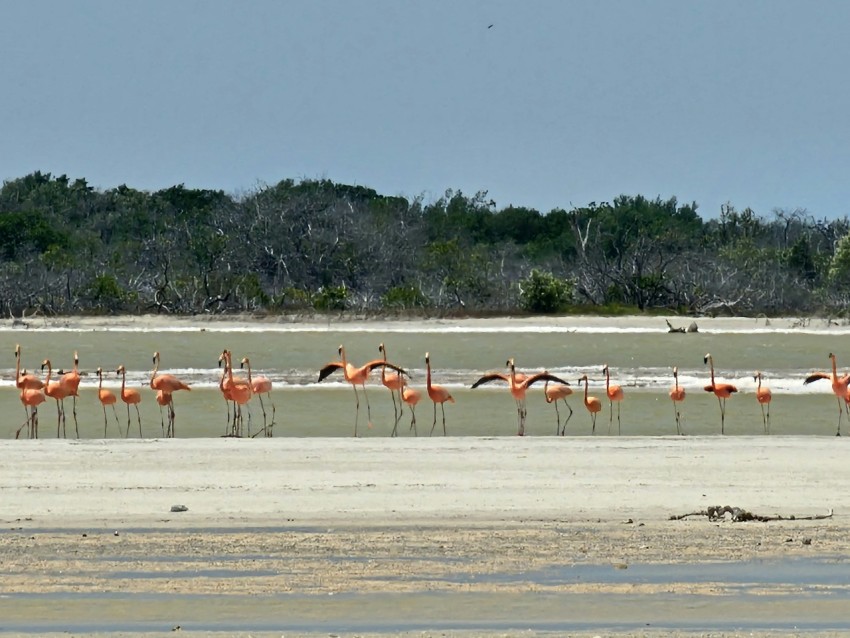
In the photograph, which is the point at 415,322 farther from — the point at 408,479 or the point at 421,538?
the point at 421,538

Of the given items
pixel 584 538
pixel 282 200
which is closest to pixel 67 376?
pixel 584 538

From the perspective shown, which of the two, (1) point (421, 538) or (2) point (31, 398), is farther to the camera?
(2) point (31, 398)

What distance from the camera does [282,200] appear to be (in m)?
57.5

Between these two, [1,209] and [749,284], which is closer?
[749,284]

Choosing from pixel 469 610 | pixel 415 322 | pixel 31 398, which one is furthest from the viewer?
pixel 415 322

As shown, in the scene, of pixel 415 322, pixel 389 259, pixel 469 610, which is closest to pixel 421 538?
pixel 469 610

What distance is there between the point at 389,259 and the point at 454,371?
2570 cm

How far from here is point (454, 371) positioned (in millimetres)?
25375

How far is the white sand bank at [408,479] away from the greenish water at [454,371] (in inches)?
105

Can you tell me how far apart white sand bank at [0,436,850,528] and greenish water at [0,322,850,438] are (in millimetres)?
2664

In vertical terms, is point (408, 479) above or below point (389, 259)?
below

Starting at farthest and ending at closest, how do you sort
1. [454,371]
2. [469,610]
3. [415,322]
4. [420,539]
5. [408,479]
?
[415,322]
[454,371]
[408,479]
[420,539]
[469,610]

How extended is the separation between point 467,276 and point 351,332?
12091 mm

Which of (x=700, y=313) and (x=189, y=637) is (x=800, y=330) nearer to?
(x=700, y=313)
